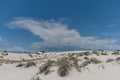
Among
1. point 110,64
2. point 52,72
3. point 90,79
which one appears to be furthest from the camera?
point 110,64

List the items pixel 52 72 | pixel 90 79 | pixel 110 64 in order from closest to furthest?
1. pixel 90 79
2. pixel 52 72
3. pixel 110 64

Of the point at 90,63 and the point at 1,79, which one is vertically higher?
the point at 90,63

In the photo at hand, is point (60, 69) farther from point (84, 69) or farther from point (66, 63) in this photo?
point (84, 69)

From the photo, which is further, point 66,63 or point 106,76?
point 66,63

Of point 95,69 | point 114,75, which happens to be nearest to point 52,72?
point 95,69

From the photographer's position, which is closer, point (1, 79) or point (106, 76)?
point (106, 76)

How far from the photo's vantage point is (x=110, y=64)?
1573 centimetres

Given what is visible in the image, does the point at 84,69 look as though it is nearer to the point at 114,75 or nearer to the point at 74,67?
the point at 74,67

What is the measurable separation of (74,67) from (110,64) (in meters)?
3.32

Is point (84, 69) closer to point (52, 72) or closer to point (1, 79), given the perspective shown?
point (52, 72)

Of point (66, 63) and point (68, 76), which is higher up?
point (66, 63)

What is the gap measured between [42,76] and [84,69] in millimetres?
3083

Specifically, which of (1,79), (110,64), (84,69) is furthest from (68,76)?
(1,79)

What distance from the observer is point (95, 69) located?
1480 cm
